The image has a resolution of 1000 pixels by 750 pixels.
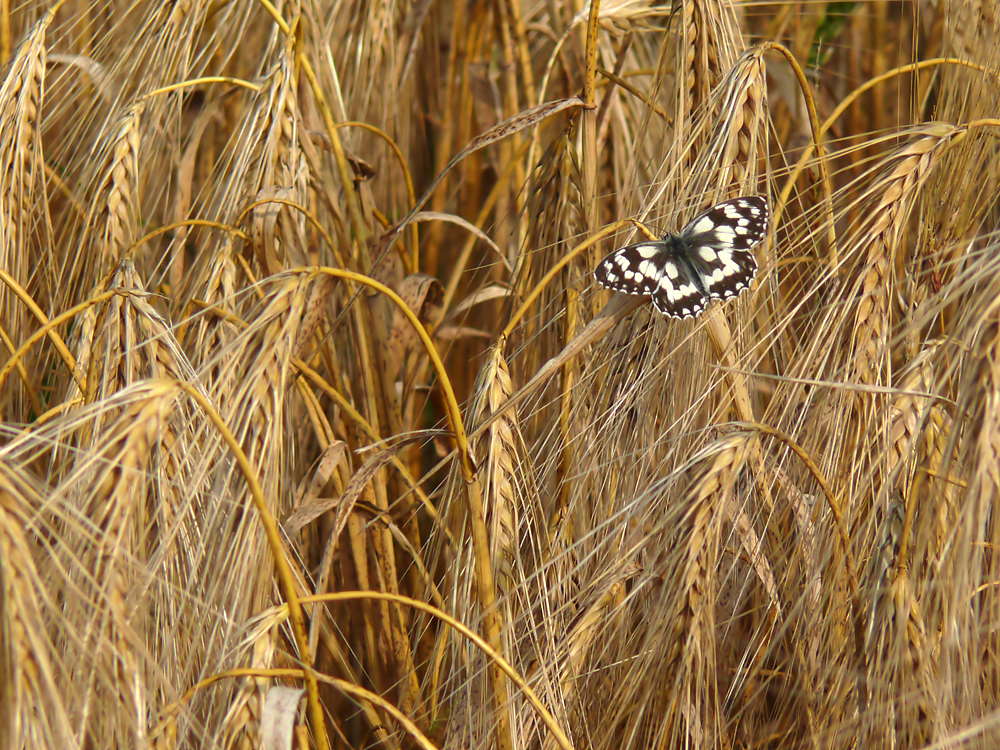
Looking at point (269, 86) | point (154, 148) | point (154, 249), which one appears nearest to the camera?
point (269, 86)

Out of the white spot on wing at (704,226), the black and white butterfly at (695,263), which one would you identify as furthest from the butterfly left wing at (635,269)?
the white spot on wing at (704,226)

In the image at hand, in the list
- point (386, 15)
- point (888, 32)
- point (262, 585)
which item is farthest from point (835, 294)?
point (888, 32)

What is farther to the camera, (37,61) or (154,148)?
(154,148)

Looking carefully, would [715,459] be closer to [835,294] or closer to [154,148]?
[835,294]

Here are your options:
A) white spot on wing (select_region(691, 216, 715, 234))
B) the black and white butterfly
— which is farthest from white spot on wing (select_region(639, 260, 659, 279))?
white spot on wing (select_region(691, 216, 715, 234))

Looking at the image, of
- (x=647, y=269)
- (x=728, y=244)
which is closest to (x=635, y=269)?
(x=647, y=269)

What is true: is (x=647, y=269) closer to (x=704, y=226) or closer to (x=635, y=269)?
(x=635, y=269)

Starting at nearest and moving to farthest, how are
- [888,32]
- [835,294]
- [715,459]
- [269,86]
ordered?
[715,459]
[835,294]
[269,86]
[888,32]
